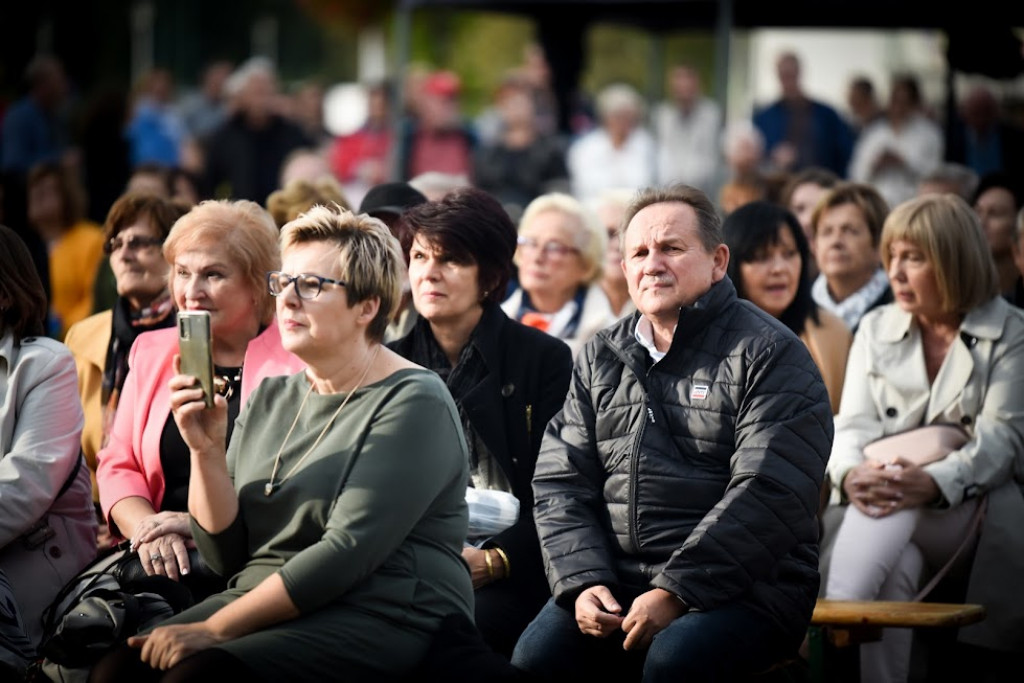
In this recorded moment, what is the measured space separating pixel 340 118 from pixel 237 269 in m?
→ 31.1

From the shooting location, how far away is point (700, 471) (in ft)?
14.2

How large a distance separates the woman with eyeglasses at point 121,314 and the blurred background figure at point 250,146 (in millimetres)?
7508

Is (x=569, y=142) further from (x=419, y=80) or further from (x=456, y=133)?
(x=419, y=80)

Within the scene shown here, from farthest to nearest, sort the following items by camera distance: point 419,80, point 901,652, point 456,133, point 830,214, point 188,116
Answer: point 188,116, point 419,80, point 456,133, point 830,214, point 901,652

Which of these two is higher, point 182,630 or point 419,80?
point 419,80

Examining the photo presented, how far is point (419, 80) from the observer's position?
57.3 feet

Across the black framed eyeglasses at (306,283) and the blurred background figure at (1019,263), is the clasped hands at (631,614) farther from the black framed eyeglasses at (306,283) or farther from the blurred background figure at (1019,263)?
the blurred background figure at (1019,263)

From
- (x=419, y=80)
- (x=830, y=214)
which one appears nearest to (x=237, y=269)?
(x=830, y=214)

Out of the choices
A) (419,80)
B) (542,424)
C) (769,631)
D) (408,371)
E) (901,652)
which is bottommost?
(901,652)

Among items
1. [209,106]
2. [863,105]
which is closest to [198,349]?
[863,105]

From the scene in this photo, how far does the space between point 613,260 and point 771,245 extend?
156 cm

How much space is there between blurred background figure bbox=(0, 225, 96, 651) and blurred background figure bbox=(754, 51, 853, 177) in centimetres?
946

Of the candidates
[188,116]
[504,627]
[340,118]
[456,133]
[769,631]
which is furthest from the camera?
[340,118]

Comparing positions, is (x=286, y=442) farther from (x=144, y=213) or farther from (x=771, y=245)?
(x=771, y=245)
